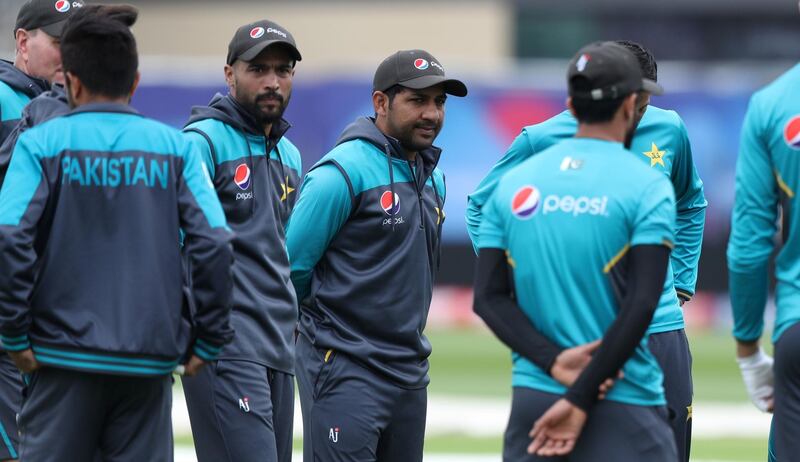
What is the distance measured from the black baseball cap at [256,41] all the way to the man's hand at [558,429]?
258 centimetres

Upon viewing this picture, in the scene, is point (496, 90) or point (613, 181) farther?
point (496, 90)

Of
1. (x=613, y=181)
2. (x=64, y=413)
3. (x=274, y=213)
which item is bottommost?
(x=64, y=413)

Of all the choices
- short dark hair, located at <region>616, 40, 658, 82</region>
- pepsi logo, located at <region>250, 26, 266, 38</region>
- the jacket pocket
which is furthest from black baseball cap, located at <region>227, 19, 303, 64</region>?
short dark hair, located at <region>616, 40, 658, 82</region>

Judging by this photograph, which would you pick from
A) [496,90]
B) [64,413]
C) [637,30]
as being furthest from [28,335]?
[637,30]

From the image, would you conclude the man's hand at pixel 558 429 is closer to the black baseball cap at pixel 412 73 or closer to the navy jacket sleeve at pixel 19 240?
the navy jacket sleeve at pixel 19 240

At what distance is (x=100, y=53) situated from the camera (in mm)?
5555

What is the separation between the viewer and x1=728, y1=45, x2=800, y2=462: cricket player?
5.33m

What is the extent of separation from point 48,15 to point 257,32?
99 cm

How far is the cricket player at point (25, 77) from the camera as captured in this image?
680 cm

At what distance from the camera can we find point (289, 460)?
281 inches

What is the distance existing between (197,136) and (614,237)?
2.42 m

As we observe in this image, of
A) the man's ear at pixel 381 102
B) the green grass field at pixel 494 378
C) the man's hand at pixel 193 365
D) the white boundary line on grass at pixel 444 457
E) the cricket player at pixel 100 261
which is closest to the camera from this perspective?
the cricket player at pixel 100 261

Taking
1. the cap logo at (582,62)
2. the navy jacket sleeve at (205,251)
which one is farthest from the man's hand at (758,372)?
the navy jacket sleeve at (205,251)

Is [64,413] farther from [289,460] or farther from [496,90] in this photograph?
[496,90]
